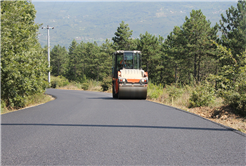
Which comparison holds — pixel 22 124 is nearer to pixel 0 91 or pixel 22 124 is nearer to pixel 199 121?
pixel 0 91

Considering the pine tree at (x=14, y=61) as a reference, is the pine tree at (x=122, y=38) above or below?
above

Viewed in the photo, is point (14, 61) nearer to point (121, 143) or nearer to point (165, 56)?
point (121, 143)

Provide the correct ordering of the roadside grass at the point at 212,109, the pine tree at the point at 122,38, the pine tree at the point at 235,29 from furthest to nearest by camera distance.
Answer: the pine tree at the point at 122,38 < the pine tree at the point at 235,29 < the roadside grass at the point at 212,109

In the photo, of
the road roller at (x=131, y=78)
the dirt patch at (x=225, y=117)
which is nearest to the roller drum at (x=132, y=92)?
the road roller at (x=131, y=78)

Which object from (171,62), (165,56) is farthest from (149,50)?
(171,62)

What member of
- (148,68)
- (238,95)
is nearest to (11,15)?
(238,95)

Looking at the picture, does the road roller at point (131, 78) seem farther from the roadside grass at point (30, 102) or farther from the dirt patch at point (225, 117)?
the dirt patch at point (225, 117)

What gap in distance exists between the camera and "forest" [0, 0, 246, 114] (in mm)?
9891

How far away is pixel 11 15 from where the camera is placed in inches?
451

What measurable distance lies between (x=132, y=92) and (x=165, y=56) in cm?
3489

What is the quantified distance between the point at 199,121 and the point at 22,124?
593 cm

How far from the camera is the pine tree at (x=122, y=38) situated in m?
60.4

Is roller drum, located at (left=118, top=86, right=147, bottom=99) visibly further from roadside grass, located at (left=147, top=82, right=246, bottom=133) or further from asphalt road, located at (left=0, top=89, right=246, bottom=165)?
asphalt road, located at (left=0, top=89, right=246, bottom=165)

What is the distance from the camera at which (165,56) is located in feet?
167
